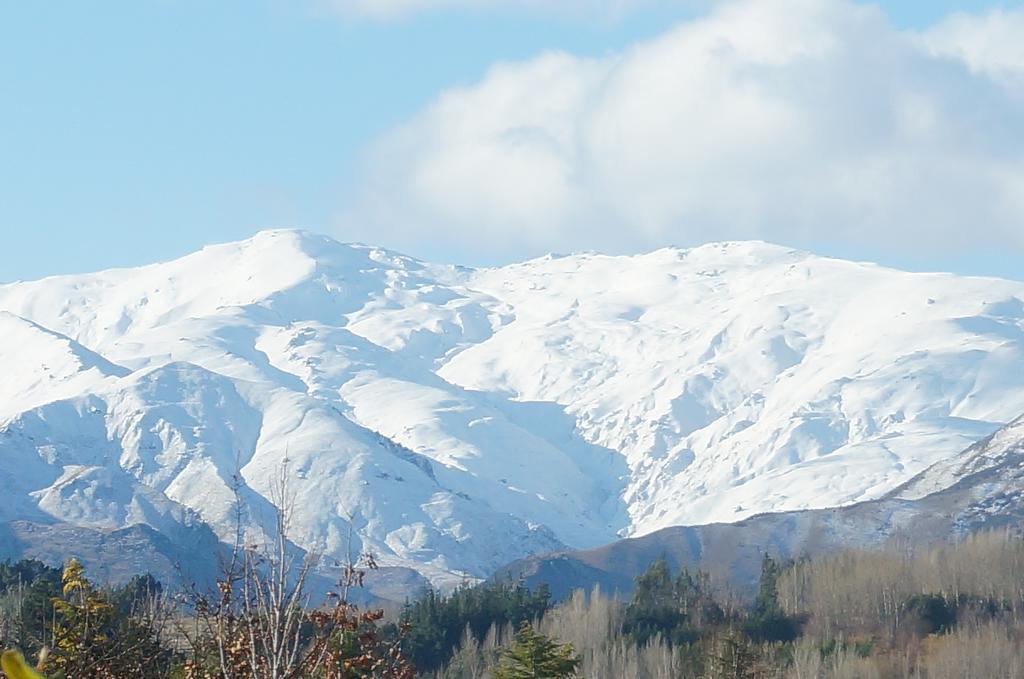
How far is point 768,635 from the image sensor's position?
10556 centimetres

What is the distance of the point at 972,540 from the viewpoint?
130875 millimetres

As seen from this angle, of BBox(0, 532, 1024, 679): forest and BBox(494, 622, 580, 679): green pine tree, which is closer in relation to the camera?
BBox(494, 622, 580, 679): green pine tree

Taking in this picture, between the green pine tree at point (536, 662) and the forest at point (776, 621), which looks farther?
the forest at point (776, 621)

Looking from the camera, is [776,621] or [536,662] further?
[776,621]

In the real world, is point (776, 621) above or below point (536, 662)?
below

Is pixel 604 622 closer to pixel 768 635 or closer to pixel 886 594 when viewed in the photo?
pixel 768 635

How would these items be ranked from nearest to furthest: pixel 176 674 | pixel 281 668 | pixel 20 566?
1. pixel 281 668
2. pixel 176 674
3. pixel 20 566

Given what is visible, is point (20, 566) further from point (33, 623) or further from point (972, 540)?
point (972, 540)

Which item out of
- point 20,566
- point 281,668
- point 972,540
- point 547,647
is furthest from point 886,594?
point 281,668

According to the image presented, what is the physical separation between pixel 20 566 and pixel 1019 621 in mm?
64099

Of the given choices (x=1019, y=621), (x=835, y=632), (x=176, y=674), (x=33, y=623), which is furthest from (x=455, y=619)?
(x=176, y=674)

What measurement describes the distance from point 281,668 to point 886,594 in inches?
4000

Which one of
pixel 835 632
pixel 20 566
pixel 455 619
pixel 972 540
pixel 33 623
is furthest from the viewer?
pixel 972 540

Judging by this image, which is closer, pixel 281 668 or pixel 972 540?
pixel 281 668
